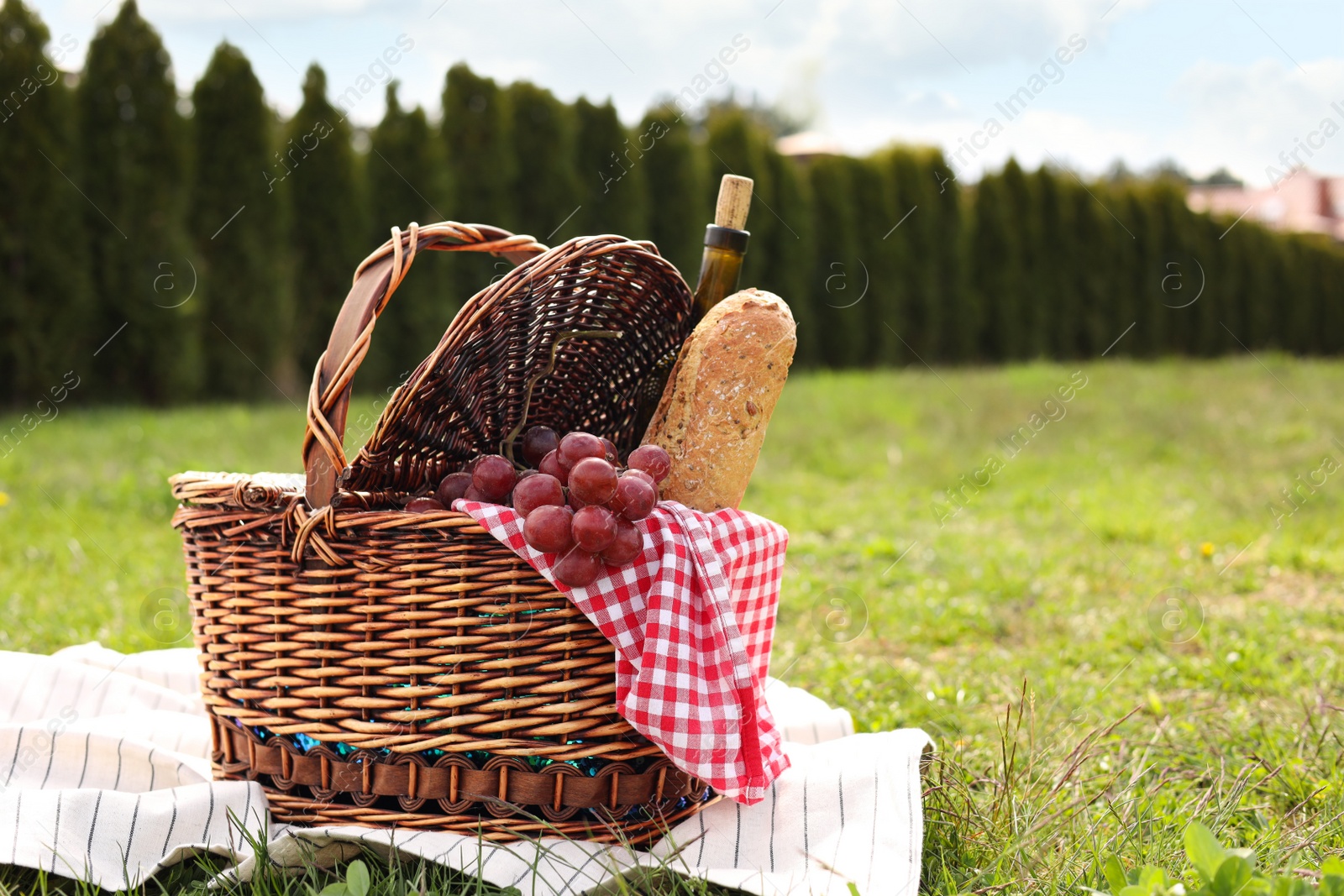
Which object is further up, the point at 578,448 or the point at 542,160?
the point at 542,160

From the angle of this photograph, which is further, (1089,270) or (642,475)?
(1089,270)

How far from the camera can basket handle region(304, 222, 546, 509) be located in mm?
1550

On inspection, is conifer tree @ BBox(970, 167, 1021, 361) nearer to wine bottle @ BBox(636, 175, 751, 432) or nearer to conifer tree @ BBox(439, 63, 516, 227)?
conifer tree @ BBox(439, 63, 516, 227)

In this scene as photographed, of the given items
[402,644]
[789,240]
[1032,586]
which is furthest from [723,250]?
[789,240]

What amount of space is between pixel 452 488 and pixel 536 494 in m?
0.31

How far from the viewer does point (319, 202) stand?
8.09 meters

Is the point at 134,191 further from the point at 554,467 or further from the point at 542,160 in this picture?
the point at 554,467

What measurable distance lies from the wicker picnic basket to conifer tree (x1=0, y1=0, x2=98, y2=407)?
646cm

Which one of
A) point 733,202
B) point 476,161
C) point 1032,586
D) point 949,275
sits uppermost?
point 476,161

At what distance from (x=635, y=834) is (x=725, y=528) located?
54 centimetres

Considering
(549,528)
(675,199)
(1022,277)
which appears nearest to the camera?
(549,528)

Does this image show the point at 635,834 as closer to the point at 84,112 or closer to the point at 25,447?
the point at 25,447

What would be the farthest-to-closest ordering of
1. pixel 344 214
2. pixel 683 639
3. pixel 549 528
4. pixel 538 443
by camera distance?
pixel 344 214
pixel 538 443
pixel 683 639
pixel 549 528

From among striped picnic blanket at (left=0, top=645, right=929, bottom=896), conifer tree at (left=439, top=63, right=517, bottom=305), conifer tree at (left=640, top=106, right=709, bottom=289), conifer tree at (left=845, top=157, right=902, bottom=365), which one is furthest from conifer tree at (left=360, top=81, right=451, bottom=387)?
striped picnic blanket at (left=0, top=645, right=929, bottom=896)
